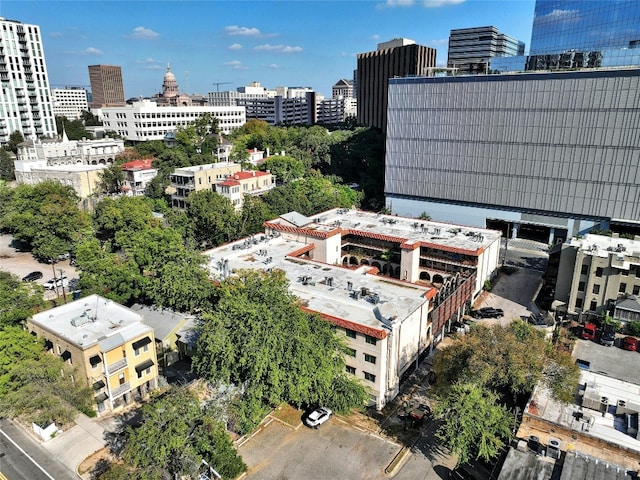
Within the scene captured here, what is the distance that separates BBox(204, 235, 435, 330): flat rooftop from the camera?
37.3 meters

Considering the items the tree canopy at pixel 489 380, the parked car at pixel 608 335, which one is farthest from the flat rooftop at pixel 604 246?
the tree canopy at pixel 489 380

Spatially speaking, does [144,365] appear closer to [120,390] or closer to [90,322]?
[120,390]

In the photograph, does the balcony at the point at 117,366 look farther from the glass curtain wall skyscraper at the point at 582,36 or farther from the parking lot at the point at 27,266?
the glass curtain wall skyscraper at the point at 582,36

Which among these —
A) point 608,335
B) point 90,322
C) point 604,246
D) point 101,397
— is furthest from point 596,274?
point 90,322

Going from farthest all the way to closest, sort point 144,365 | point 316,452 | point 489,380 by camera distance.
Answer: point 144,365, point 316,452, point 489,380

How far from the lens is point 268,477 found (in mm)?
29266

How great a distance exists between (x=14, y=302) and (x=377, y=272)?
38.5 metres

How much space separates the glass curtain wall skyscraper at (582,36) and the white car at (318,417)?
71.1 meters

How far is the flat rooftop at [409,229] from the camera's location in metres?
57.6

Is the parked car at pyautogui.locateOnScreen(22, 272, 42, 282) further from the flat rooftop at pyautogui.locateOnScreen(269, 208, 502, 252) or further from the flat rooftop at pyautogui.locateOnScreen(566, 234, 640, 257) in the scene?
the flat rooftop at pyautogui.locateOnScreen(566, 234, 640, 257)

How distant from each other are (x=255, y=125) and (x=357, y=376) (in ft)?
391

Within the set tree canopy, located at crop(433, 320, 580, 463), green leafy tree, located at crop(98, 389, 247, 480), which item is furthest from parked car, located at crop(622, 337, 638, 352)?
green leafy tree, located at crop(98, 389, 247, 480)

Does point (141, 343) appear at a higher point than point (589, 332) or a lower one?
higher

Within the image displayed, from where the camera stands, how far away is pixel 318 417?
33.9 meters
